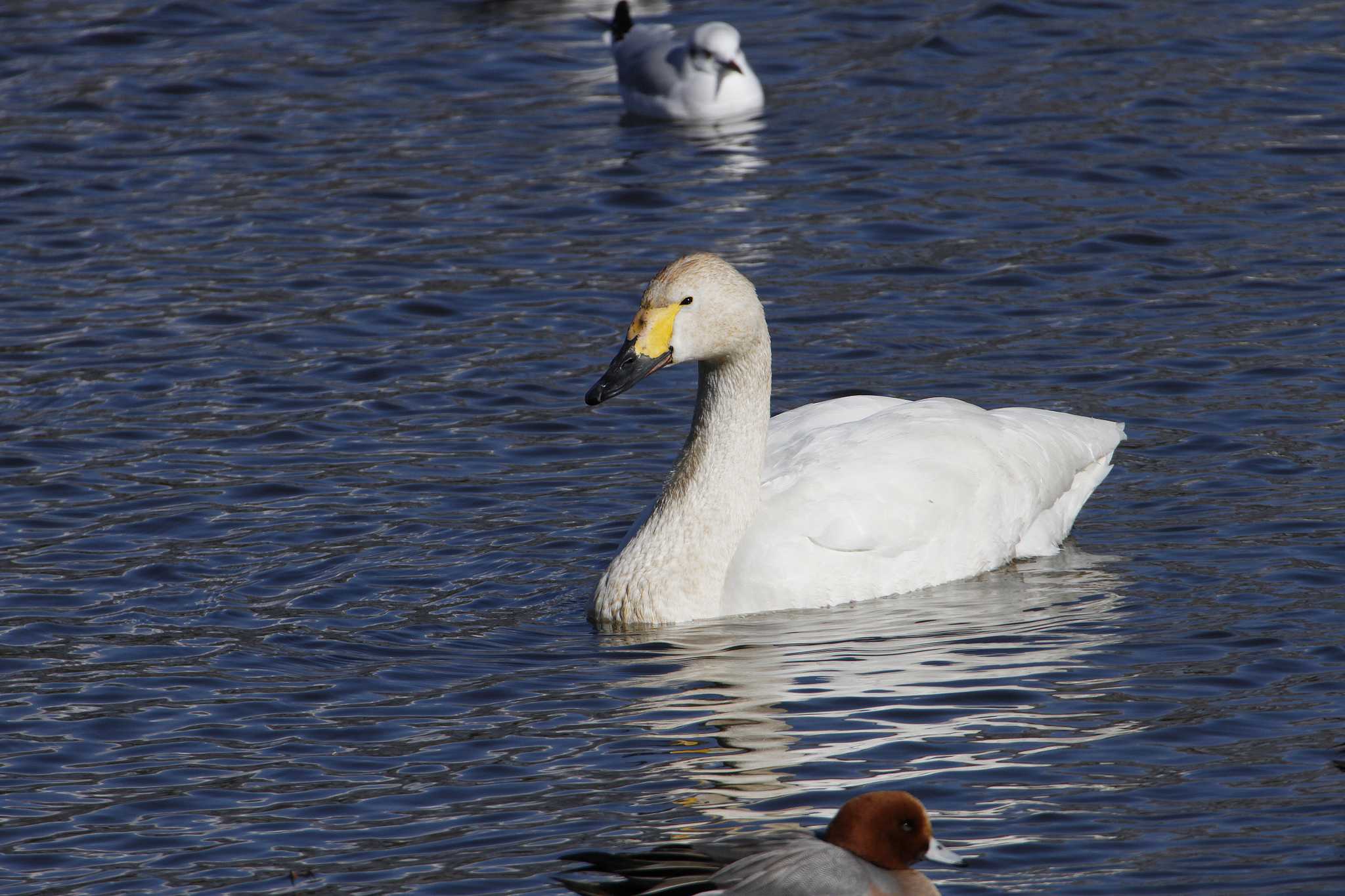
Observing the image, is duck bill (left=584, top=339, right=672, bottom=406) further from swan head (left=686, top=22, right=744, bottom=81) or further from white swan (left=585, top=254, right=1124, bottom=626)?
swan head (left=686, top=22, right=744, bottom=81)

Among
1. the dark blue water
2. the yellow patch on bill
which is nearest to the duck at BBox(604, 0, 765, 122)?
the dark blue water

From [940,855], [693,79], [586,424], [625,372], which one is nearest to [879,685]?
[625,372]

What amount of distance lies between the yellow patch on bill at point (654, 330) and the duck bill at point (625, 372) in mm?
23

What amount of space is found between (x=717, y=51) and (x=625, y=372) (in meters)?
9.16

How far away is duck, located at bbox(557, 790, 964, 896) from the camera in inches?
241

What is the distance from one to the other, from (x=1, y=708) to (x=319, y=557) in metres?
2.03

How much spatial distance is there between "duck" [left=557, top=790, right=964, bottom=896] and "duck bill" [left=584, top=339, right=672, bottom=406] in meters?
3.30

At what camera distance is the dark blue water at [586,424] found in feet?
24.9

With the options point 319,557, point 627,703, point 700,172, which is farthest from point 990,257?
point 627,703

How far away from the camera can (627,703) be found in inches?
336

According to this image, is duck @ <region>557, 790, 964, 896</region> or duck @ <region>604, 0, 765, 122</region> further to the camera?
duck @ <region>604, 0, 765, 122</region>

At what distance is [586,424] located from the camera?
1234 centimetres

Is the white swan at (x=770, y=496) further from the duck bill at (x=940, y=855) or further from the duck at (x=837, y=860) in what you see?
the duck bill at (x=940, y=855)

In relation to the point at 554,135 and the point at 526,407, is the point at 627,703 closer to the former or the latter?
the point at 526,407
